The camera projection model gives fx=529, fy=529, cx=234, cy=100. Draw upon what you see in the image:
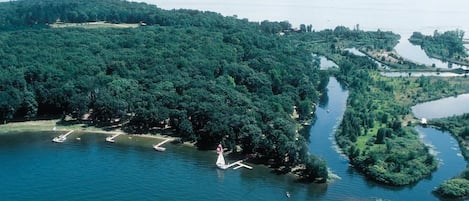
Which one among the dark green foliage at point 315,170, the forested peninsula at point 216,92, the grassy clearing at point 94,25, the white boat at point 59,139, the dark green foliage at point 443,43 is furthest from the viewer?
the dark green foliage at point 443,43

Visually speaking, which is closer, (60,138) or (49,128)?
(60,138)

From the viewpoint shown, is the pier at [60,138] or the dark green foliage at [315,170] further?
the pier at [60,138]

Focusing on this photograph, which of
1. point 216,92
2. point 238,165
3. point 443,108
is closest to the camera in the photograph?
point 238,165

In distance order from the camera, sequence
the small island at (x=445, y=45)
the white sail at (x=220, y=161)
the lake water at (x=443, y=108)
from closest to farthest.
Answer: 1. the white sail at (x=220, y=161)
2. the lake water at (x=443, y=108)
3. the small island at (x=445, y=45)

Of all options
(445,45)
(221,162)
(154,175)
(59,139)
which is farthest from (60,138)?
(445,45)

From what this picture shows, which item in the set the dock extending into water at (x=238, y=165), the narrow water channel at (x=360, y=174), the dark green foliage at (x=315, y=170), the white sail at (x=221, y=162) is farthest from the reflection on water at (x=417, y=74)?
the white sail at (x=221, y=162)

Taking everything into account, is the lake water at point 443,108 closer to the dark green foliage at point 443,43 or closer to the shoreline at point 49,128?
Result: the shoreline at point 49,128

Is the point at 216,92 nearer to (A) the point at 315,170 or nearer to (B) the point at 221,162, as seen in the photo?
(B) the point at 221,162

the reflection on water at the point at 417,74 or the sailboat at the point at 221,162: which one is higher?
the reflection on water at the point at 417,74

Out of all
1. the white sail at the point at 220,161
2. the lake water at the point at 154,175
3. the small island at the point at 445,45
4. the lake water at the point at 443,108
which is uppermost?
the small island at the point at 445,45
